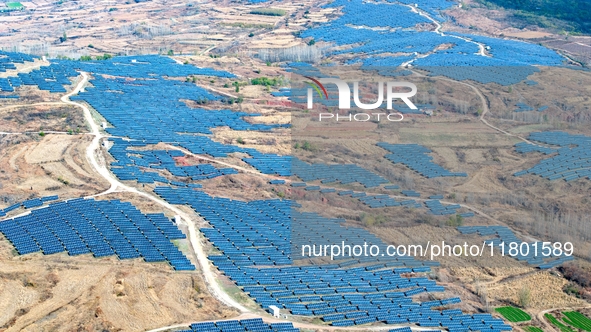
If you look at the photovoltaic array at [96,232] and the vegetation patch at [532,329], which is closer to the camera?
the vegetation patch at [532,329]

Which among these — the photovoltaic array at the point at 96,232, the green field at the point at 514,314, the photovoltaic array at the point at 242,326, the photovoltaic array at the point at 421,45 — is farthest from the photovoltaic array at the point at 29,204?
the photovoltaic array at the point at 421,45

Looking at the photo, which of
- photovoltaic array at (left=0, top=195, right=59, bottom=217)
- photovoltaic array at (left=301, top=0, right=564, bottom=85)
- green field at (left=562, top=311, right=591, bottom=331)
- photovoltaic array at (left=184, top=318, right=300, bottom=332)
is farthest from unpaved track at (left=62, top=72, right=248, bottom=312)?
photovoltaic array at (left=301, top=0, right=564, bottom=85)

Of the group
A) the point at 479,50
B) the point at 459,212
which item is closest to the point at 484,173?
the point at 459,212

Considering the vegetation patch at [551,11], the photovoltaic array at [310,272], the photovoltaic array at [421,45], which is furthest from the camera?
the vegetation patch at [551,11]

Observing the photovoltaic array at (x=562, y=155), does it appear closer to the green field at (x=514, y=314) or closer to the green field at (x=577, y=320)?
the green field at (x=577, y=320)

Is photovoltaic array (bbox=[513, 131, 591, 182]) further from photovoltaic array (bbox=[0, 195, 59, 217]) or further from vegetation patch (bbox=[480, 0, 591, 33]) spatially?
vegetation patch (bbox=[480, 0, 591, 33])
